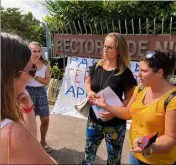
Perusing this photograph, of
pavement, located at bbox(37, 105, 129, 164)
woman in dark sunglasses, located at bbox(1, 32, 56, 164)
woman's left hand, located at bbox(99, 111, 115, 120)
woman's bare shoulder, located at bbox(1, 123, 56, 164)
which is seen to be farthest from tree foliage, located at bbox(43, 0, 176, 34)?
woman's bare shoulder, located at bbox(1, 123, 56, 164)

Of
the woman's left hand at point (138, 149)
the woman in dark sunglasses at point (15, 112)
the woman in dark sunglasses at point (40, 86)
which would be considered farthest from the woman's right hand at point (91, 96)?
the woman in dark sunglasses at point (15, 112)

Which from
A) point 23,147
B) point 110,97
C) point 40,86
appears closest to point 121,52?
point 110,97

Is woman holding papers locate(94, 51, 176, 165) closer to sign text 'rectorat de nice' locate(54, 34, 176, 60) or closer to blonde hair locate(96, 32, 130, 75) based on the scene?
blonde hair locate(96, 32, 130, 75)

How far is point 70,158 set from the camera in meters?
3.79

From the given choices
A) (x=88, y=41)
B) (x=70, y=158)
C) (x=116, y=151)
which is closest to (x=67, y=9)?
(x=88, y=41)

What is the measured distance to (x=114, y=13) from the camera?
697 centimetres

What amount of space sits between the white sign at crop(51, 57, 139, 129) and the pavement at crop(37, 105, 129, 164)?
0.27 m

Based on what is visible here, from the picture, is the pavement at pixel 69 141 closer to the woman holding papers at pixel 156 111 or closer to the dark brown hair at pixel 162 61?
the woman holding papers at pixel 156 111

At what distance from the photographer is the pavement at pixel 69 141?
12.5 feet

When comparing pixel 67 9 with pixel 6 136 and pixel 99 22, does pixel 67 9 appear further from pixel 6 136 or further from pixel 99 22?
pixel 6 136

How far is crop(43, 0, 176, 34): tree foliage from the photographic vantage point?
665 cm

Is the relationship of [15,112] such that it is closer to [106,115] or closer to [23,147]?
[23,147]

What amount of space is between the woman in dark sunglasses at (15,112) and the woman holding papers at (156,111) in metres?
1.00

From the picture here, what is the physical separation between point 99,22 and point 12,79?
5807 millimetres
